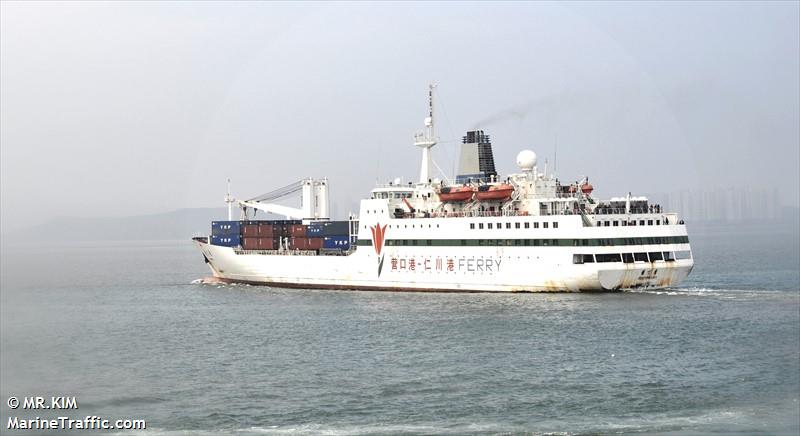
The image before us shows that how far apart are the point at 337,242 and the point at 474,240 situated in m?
11.8

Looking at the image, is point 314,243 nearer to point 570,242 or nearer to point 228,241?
point 228,241

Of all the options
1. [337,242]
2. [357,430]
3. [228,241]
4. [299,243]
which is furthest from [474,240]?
[357,430]

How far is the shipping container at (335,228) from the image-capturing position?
58406mm

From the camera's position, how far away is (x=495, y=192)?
2019 inches

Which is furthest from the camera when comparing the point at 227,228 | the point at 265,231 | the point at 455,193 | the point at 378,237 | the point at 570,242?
the point at 227,228

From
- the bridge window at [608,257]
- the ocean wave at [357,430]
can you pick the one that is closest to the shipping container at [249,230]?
the bridge window at [608,257]

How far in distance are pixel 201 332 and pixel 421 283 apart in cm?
1675

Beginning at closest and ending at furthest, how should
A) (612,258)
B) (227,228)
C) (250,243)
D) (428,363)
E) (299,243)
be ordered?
(428,363) → (612,258) → (299,243) → (250,243) → (227,228)

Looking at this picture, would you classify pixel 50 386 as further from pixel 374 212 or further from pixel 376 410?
pixel 374 212

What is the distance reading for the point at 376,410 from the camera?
24.5 meters

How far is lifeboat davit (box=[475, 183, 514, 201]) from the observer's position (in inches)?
2005

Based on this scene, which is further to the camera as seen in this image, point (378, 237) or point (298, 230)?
point (298, 230)

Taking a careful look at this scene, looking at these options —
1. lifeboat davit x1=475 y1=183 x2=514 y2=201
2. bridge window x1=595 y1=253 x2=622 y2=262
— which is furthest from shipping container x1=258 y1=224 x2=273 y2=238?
bridge window x1=595 y1=253 x2=622 y2=262

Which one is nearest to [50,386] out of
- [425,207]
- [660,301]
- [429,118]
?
[660,301]
